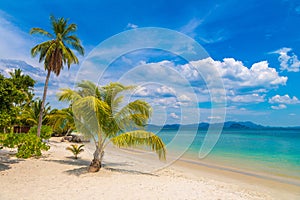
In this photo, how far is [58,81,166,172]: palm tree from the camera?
8.16 metres

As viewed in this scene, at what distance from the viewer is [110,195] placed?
5824 millimetres

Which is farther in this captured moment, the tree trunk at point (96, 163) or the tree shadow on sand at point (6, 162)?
the tree trunk at point (96, 163)

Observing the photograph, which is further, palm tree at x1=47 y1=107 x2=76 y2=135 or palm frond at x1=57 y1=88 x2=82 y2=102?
palm tree at x1=47 y1=107 x2=76 y2=135

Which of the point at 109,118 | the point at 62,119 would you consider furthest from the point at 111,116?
the point at 62,119

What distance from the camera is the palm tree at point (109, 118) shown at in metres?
8.16

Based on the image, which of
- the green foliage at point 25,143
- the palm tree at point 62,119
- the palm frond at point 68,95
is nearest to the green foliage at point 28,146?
the green foliage at point 25,143

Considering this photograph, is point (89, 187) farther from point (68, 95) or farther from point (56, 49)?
point (56, 49)

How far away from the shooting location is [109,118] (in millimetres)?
8578

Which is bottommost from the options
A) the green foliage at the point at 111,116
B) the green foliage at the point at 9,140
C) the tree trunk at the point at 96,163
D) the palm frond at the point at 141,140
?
the tree trunk at the point at 96,163

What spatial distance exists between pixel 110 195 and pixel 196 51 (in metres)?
6.78

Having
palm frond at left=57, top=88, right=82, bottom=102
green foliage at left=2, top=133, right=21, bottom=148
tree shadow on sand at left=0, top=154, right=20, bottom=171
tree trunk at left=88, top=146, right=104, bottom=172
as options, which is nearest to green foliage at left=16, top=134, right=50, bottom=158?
tree shadow on sand at left=0, top=154, right=20, bottom=171

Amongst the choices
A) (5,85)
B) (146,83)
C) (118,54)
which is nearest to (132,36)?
(118,54)

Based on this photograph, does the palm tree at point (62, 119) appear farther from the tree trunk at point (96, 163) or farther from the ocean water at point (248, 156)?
the ocean water at point (248, 156)

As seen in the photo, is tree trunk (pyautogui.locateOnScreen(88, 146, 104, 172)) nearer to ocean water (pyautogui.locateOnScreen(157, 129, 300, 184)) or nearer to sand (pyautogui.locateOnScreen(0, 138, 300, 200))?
sand (pyautogui.locateOnScreen(0, 138, 300, 200))
